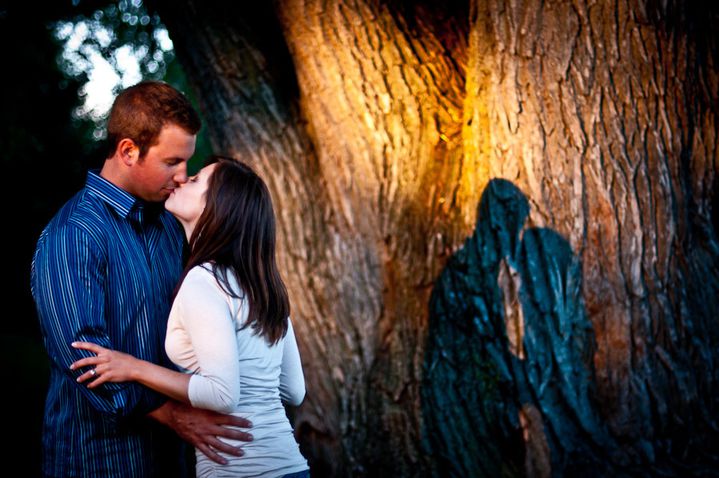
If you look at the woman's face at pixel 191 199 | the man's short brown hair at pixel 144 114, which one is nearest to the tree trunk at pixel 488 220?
the man's short brown hair at pixel 144 114

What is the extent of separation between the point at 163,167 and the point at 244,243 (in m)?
0.64

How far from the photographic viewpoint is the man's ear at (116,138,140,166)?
2.93 metres

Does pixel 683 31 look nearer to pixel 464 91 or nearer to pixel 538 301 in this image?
pixel 464 91

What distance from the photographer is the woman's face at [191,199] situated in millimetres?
2705

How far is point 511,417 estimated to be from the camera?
3.65 m

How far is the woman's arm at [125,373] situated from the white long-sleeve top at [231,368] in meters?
0.08

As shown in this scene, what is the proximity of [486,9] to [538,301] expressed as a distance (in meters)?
1.74

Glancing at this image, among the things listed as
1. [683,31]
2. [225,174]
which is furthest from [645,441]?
[225,174]

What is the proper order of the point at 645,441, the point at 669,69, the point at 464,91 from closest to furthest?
the point at 645,441 → the point at 669,69 → the point at 464,91

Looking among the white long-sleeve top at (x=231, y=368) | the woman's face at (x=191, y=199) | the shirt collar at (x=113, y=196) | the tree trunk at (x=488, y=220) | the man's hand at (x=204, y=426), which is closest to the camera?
the white long-sleeve top at (x=231, y=368)

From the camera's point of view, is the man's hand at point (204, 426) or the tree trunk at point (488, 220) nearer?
the man's hand at point (204, 426)

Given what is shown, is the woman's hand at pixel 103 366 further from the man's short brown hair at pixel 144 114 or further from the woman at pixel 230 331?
the man's short brown hair at pixel 144 114

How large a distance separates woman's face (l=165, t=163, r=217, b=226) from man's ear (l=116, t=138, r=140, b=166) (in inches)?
11.7

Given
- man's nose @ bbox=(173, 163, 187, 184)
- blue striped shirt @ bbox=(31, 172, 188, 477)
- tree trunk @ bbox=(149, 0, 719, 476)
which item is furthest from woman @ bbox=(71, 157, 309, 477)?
tree trunk @ bbox=(149, 0, 719, 476)
